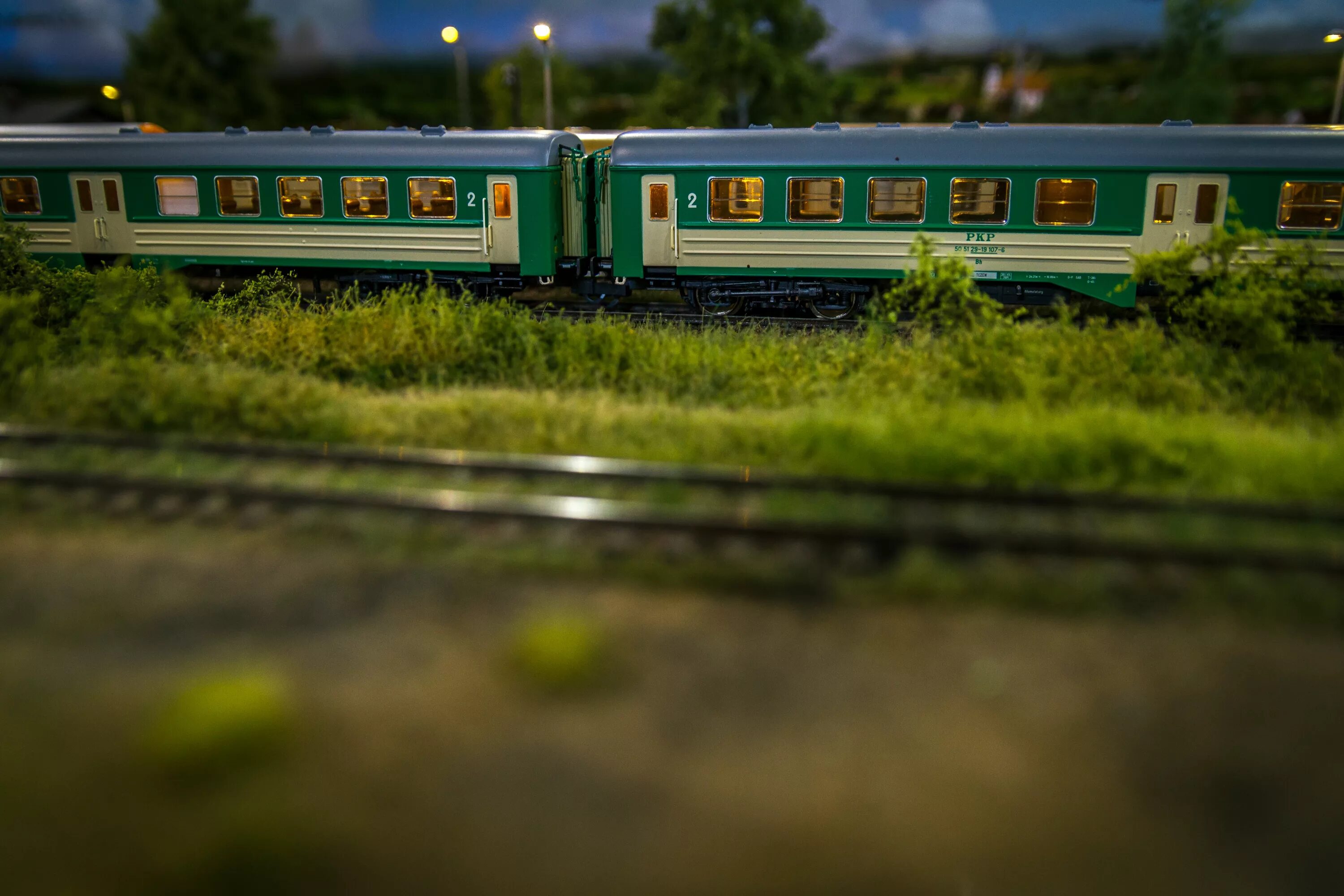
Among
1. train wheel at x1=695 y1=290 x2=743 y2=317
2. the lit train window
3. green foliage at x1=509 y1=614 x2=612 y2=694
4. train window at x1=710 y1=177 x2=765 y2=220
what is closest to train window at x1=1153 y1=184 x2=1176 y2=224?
the lit train window

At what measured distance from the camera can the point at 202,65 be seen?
50.0 metres

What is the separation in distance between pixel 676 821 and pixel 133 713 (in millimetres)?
2726

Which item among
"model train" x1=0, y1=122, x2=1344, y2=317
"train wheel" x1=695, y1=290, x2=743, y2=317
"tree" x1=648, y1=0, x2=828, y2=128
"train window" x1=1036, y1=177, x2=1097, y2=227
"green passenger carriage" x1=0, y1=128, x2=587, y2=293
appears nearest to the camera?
"model train" x1=0, y1=122, x2=1344, y2=317

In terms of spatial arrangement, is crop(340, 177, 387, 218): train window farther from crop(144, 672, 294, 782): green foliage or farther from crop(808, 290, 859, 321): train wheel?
crop(144, 672, 294, 782): green foliage

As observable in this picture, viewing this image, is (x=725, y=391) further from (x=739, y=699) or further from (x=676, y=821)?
(x=676, y=821)

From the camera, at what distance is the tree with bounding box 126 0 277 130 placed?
49094 mm

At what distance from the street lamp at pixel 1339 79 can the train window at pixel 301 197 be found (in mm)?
22628

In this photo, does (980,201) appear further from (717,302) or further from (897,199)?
(717,302)

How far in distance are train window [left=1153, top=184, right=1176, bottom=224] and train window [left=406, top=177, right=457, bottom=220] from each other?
10.5m

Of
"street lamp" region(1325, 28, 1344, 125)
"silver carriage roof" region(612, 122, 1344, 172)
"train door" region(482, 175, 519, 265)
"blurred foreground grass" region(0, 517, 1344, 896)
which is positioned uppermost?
"street lamp" region(1325, 28, 1344, 125)

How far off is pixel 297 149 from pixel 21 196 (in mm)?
5792

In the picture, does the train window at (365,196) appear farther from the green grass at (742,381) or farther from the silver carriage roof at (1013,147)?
the silver carriage roof at (1013,147)

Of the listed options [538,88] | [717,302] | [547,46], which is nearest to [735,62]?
[547,46]

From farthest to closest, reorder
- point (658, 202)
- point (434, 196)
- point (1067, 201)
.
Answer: point (434, 196)
point (658, 202)
point (1067, 201)
